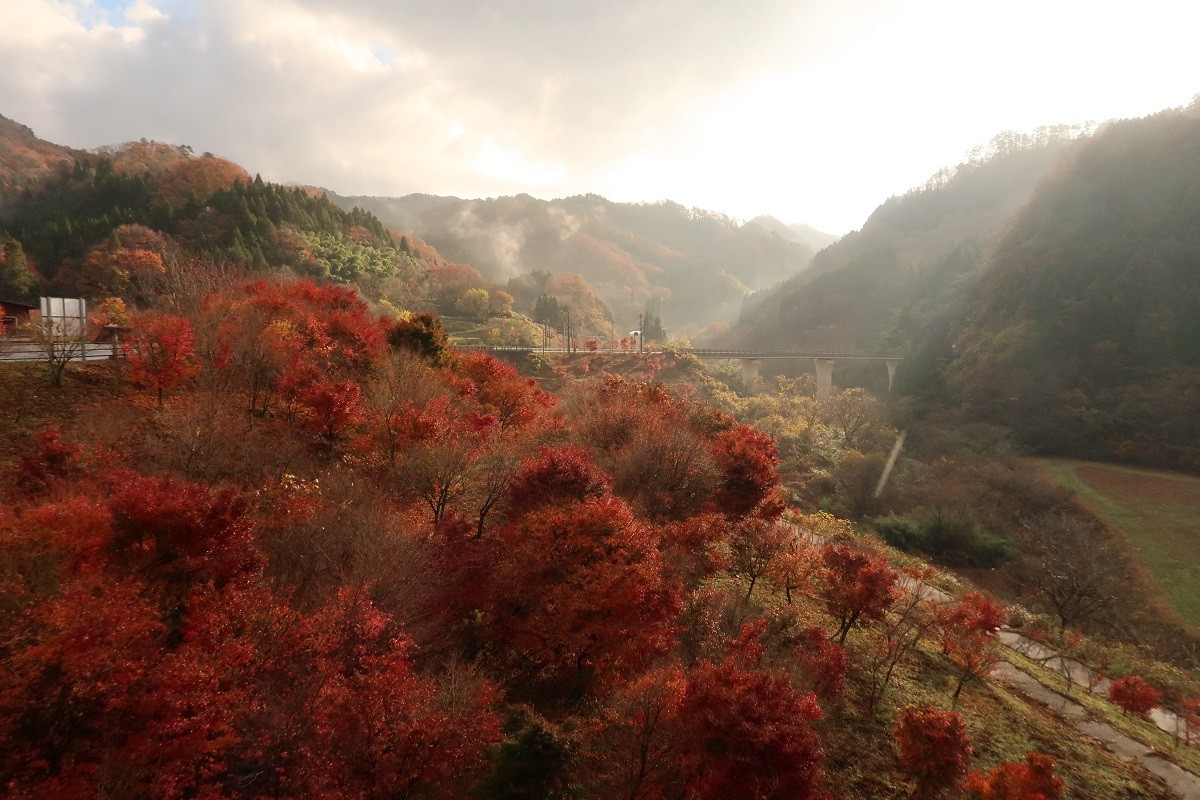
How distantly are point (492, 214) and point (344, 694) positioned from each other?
20138 centimetres

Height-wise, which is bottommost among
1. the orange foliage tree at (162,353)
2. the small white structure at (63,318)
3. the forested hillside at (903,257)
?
the orange foliage tree at (162,353)

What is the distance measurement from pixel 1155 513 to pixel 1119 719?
30.2m

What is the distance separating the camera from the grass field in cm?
3125

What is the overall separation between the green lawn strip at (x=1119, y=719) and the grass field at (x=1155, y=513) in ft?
46.1

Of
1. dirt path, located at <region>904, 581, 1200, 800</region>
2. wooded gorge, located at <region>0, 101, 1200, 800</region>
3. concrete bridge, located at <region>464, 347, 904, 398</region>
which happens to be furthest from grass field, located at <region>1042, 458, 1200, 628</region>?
concrete bridge, located at <region>464, 347, 904, 398</region>

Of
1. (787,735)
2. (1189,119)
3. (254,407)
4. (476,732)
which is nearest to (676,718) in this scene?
(787,735)

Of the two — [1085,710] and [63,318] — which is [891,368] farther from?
[63,318]

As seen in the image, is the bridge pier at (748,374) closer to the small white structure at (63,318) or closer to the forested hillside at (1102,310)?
the forested hillside at (1102,310)

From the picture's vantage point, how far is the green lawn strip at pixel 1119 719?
17391 mm

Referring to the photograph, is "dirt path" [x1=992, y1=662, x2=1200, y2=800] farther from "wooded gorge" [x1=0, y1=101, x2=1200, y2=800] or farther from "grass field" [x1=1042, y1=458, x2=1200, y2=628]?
"grass field" [x1=1042, y1=458, x2=1200, y2=628]

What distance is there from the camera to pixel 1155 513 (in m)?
39.3

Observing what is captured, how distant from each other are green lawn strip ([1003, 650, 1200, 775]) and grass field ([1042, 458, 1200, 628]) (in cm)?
1406

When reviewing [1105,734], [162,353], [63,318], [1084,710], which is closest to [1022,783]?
[1105,734]

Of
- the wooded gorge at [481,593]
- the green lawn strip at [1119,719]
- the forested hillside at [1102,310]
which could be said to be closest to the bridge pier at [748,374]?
the forested hillside at [1102,310]
